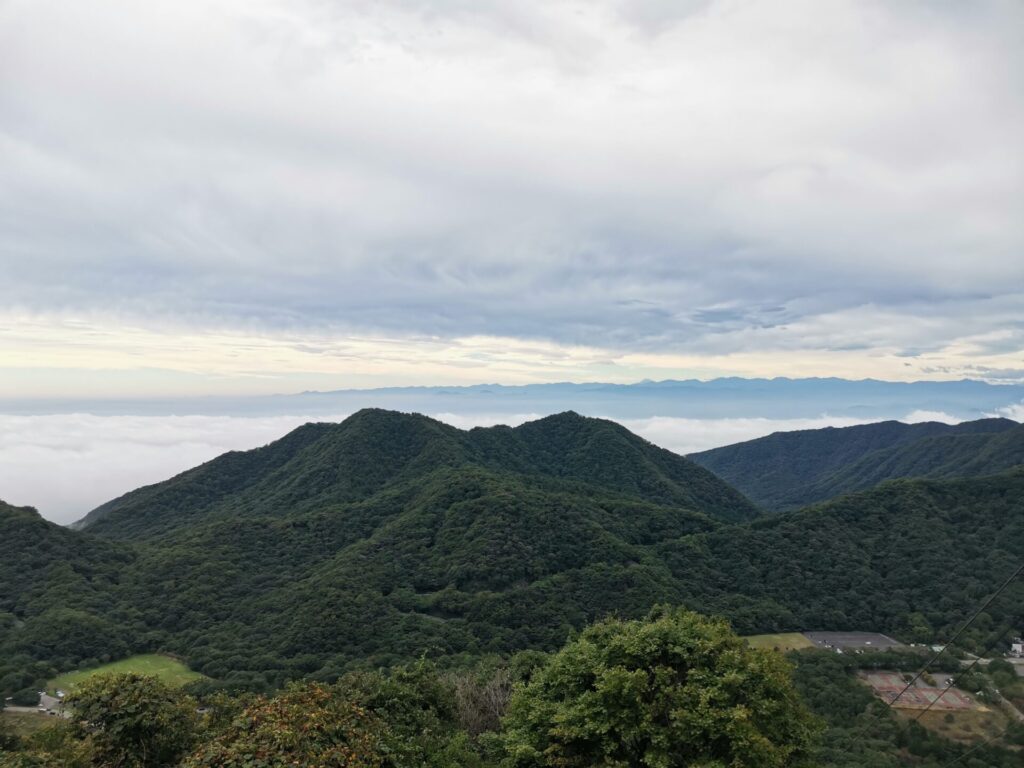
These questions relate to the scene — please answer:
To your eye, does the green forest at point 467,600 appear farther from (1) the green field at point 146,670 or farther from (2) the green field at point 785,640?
(2) the green field at point 785,640

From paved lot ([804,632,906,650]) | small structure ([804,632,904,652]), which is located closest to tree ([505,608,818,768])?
small structure ([804,632,904,652])

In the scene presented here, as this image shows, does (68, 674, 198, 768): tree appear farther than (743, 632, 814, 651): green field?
No

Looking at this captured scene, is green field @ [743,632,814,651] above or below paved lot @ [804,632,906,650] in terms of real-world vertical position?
above

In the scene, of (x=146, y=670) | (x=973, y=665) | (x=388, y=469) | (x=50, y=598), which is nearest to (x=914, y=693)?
(x=973, y=665)

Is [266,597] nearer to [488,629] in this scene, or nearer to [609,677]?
[488,629]

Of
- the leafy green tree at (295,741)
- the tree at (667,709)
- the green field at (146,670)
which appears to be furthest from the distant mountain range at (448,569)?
the leafy green tree at (295,741)

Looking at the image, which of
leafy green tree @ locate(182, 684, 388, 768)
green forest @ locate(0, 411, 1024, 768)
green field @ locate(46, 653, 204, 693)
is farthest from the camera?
green field @ locate(46, 653, 204, 693)

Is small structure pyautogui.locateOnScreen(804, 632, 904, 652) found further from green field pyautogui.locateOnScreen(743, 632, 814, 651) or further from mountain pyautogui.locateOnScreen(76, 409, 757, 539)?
mountain pyautogui.locateOnScreen(76, 409, 757, 539)

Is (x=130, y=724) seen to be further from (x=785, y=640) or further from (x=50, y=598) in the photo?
(x=785, y=640)

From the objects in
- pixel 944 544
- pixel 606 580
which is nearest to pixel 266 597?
pixel 606 580
